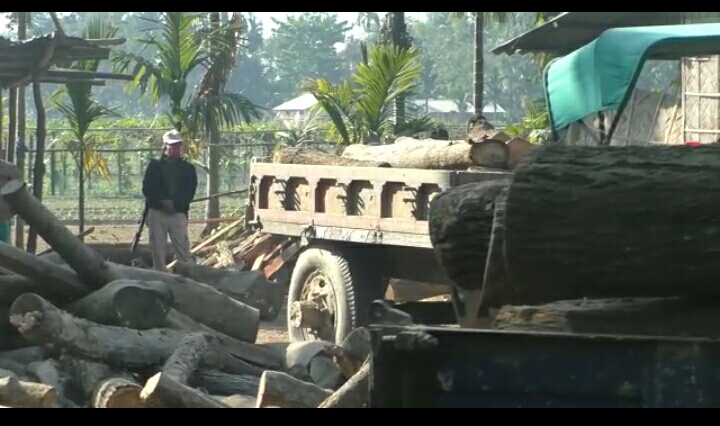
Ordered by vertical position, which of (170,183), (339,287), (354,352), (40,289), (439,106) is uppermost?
(439,106)

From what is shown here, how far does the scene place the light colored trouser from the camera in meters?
14.8

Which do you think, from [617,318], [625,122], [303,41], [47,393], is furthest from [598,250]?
[303,41]

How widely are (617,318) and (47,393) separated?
460 centimetres

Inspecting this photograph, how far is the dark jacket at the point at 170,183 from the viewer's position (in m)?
14.6

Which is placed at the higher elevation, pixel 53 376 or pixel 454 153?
pixel 454 153

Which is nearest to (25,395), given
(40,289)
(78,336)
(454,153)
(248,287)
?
(78,336)

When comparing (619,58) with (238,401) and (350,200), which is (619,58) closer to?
(350,200)

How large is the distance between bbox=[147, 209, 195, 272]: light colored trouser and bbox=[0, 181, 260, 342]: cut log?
3868mm

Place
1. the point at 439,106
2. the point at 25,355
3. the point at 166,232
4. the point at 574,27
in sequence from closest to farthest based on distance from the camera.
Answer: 1. the point at 25,355
2. the point at 166,232
3. the point at 574,27
4. the point at 439,106

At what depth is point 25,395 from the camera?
27.3ft

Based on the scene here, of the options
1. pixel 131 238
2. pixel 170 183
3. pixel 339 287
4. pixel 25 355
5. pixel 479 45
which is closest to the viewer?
pixel 25 355

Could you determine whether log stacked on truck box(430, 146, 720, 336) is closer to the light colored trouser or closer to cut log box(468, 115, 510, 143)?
cut log box(468, 115, 510, 143)

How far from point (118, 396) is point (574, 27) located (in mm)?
16602

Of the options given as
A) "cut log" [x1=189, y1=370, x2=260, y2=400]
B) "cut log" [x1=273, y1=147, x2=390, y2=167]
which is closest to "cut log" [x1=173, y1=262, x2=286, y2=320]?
"cut log" [x1=273, y1=147, x2=390, y2=167]
